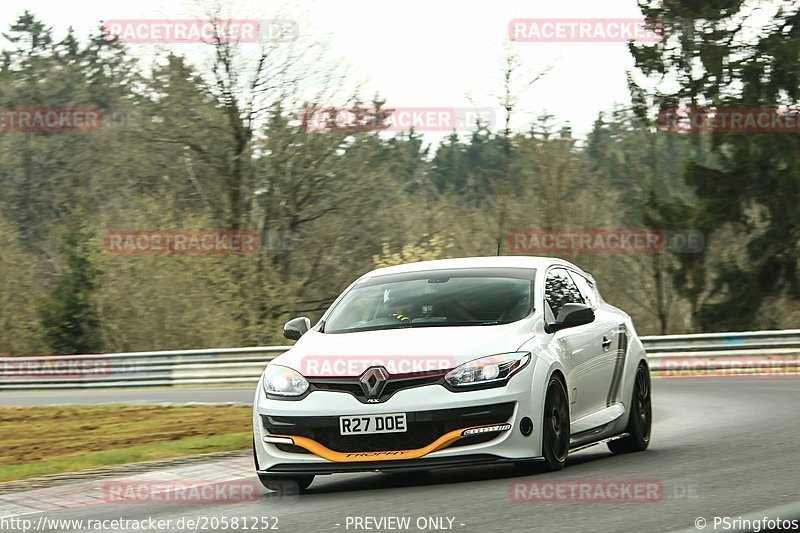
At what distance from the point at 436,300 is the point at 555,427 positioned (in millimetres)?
1389

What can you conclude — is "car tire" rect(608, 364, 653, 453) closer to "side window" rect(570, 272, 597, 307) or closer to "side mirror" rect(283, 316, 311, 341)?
"side window" rect(570, 272, 597, 307)

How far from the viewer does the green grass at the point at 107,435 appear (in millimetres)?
12664

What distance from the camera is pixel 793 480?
8.12 metres

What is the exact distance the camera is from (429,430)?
8438 millimetres

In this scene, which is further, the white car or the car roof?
the car roof

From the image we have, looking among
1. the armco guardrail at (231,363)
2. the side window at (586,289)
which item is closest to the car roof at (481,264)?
the side window at (586,289)

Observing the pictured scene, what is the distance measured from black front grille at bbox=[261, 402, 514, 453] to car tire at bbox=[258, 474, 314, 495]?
580mm

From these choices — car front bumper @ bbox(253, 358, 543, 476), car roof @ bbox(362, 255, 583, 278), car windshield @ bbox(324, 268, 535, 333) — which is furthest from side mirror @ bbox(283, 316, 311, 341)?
car front bumper @ bbox(253, 358, 543, 476)

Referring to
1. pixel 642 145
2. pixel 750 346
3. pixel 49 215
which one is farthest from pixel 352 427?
pixel 49 215

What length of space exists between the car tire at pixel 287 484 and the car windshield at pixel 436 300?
3.83ft

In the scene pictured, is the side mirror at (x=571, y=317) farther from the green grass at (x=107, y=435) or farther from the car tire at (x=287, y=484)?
the green grass at (x=107, y=435)

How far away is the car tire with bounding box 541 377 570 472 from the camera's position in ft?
28.7

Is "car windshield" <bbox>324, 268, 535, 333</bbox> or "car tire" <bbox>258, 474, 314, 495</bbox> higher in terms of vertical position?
"car windshield" <bbox>324, 268, 535, 333</bbox>

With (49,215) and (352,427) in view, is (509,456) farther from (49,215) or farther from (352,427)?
(49,215)
